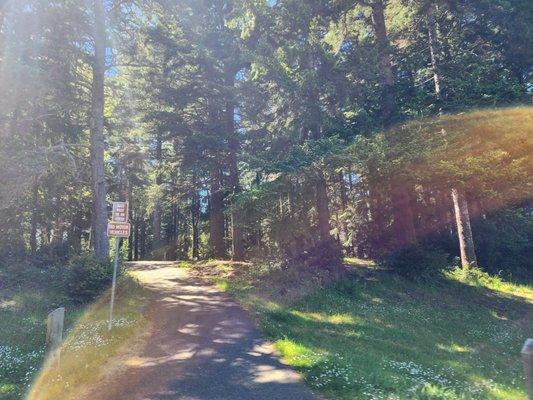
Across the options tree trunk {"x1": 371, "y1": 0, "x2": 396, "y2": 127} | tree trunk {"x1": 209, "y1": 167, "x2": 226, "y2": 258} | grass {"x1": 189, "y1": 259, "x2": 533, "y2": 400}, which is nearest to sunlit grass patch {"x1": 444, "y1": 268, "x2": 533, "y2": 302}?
grass {"x1": 189, "y1": 259, "x2": 533, "y2": 400}

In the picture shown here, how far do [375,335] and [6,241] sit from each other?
17712mm

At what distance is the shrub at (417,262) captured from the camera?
16156 mm

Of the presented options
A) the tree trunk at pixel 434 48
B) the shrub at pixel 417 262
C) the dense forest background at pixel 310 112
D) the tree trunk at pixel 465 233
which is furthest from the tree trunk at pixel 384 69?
the tree trunk at pixel 465 233

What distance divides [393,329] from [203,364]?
5528 mm

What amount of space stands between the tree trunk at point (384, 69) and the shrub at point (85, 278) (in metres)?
11.2

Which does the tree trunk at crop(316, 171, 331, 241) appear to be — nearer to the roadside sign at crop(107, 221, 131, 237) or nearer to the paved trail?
the paved trail

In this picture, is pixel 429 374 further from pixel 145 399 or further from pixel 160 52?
pixel 160 52

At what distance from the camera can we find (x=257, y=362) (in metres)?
6.93

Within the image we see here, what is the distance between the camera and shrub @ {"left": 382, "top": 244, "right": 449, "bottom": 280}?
16.2 m

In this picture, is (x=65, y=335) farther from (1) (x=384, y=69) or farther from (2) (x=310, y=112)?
(1) (x=384, y=69)

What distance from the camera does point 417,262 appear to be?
639 inches

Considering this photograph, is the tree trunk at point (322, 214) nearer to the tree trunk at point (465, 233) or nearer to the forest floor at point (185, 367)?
the forest floor at point (185, 367)

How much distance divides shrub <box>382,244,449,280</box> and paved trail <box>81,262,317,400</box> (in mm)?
8278

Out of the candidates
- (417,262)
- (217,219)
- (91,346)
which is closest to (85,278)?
(91,346)
